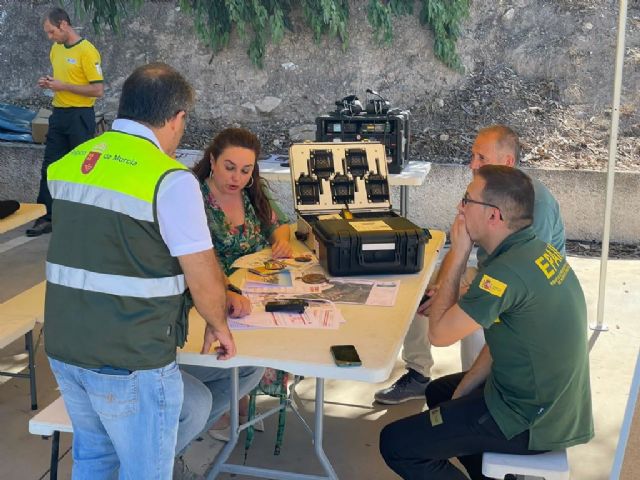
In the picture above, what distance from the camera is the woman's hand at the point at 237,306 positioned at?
2850 mm

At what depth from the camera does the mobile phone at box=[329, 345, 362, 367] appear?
2455 mm

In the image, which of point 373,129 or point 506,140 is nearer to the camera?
point 506,140

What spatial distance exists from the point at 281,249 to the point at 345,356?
131 centimetres

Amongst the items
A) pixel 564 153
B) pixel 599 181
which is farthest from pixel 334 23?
pixel 599 181

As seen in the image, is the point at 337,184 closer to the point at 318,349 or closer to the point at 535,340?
the point at 318,349

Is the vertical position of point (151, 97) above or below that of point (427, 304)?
above

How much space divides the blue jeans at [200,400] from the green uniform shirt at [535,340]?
2.90 ft

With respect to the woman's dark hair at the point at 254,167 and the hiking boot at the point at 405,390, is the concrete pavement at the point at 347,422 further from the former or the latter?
the woman's dark hair at the point at 254,167

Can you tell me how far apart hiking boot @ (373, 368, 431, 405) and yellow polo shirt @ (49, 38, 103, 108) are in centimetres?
387

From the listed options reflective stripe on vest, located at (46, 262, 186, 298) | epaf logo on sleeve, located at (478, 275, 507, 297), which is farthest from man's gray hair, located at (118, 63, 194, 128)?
epaf logo on sleeve, located at (478, 275, 507, 297)


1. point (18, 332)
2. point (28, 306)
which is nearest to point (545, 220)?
point (18, 332)

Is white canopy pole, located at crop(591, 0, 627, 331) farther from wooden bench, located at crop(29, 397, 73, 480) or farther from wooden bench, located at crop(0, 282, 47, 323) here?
wooden bench, located at crop(29, 397, 73, 480)

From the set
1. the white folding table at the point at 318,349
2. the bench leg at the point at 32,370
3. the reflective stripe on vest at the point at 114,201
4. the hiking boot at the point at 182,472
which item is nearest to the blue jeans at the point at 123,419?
the white folding table at the point at 318,349

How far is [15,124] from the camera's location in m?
8.29
